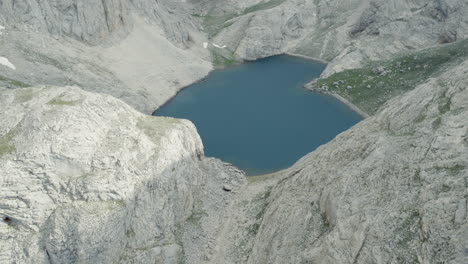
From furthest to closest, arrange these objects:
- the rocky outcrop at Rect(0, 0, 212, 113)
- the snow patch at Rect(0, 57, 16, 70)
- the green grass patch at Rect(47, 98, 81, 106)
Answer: the rocky outcrop at Rect(0, 0, 212, 113)
the snow patch at Rect(0, 57, 16, 70)
the green grass patch at Rect(47, 98, 81, 106)

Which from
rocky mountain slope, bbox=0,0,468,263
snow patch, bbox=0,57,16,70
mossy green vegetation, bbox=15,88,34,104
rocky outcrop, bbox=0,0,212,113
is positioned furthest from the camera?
rocky outcrop, bbox=0,0,212,113

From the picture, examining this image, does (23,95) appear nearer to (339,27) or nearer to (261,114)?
(261,114)

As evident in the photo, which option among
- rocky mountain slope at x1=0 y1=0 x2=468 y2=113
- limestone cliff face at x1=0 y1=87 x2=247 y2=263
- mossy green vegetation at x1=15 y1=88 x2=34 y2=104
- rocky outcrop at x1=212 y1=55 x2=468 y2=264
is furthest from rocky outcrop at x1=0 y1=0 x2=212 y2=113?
rocky outcrop at x1=212 y1=55 x2=468 y2=264

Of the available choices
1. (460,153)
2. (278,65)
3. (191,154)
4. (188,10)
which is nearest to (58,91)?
(191,154)

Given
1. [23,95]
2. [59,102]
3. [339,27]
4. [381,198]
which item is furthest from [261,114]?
[339,27]

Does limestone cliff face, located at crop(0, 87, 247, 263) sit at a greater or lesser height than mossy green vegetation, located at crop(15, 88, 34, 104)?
lesser

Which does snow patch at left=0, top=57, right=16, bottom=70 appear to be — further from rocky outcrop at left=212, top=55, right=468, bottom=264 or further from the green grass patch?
rocky outcrop at left=212, top=55, right=468, bottom=264
